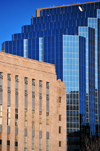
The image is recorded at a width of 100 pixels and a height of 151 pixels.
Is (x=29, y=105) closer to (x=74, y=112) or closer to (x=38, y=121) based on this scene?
(x=38, y=121)

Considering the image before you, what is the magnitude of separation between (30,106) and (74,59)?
91.5 meters

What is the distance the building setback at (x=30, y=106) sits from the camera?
90625 mm

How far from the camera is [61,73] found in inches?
7234

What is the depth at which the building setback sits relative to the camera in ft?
297

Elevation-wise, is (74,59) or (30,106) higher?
(74,59)

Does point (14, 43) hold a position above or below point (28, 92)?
above

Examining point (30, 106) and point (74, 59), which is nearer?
point (30, 106)

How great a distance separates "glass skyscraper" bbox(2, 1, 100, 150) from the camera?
589ft

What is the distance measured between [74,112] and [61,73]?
1785 cm

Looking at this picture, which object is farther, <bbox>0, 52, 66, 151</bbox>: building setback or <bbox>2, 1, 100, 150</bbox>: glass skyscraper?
<bbox>2, 1, 100, 150</bbox>: glass skyscraper

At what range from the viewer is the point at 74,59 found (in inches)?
7318

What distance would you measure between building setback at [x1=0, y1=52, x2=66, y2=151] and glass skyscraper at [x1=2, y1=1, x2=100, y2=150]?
71.0 m

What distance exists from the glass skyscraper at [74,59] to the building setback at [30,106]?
71.0 m

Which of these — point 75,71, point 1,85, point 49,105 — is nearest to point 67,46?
point 75,71
